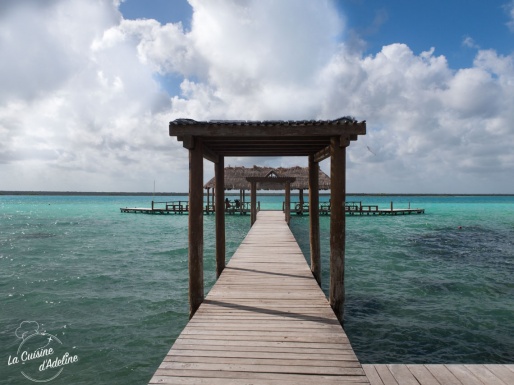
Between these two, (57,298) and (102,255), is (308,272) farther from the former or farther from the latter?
(102,255)

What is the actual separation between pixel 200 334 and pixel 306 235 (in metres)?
18.9

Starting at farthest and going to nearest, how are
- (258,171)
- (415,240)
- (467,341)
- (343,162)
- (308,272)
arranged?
(258,171), (415,240), (308,272), (467,341), (343,162)

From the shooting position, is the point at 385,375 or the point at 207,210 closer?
the point at 385,375

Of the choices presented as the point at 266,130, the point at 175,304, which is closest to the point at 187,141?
the point at 266,130

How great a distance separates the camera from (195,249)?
6328mm

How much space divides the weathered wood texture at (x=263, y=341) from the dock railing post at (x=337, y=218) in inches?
14.1

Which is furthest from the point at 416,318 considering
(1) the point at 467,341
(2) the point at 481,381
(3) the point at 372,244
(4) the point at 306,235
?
(4) the point at 306,235

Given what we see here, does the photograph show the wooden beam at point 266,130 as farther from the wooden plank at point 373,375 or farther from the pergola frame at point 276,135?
the wooden plank at point 373,375

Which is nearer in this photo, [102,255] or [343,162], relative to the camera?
[343,162]

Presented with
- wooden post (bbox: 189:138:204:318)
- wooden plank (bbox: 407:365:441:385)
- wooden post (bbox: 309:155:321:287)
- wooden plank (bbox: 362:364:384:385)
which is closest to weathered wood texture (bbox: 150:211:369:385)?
wooden post (bbox: 189:138:204:318)

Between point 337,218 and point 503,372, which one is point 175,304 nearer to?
point 337,218

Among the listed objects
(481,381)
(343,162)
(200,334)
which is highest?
(343,162)

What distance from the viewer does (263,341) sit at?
4344mm

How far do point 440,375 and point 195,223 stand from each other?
14.1 ft
